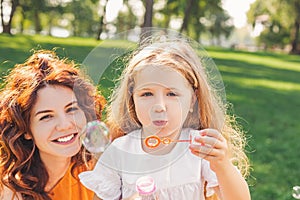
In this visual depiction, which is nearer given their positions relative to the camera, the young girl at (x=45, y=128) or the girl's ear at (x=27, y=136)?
the young girl at (x=45, y=128)

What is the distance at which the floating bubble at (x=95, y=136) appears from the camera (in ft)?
6.03

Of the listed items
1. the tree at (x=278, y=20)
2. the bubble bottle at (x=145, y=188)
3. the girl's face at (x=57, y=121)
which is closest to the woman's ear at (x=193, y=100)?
the bubble bottle at (x=145, y=188)

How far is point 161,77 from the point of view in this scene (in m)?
1.69

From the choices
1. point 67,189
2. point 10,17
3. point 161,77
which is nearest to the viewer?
point 161,77

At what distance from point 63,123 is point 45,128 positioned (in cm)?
9

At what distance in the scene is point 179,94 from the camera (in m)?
1.70

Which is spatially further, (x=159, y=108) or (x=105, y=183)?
(x=105, y=183)

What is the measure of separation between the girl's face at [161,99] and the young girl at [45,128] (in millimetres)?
259

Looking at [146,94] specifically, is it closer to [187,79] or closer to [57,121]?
[187,79]

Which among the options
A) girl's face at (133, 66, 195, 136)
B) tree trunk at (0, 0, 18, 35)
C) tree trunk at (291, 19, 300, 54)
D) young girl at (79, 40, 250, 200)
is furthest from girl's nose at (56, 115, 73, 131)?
tree trunk at (291, 19, 300, 54)

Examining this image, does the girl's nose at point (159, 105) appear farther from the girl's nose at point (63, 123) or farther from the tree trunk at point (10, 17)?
the tree trunk at point (10, 17)

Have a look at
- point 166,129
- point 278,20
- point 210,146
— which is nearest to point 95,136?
point 166,129

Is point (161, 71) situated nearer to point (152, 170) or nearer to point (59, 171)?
point (152, 170)

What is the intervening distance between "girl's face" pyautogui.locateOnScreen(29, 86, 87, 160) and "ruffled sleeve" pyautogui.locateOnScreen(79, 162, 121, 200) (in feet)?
0.56
